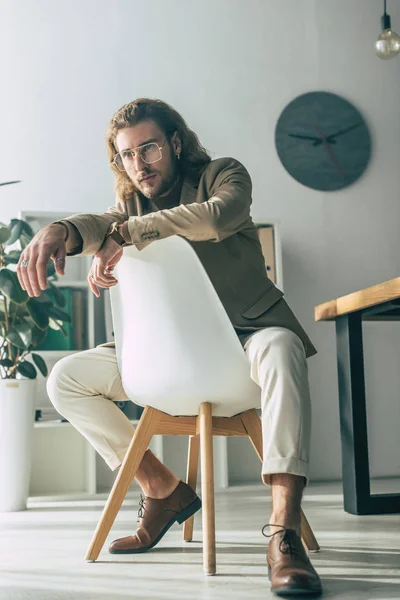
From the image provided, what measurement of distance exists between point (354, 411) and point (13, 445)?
1.37 meters

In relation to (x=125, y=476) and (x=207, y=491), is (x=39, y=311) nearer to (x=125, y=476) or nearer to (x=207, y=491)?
(x=125, y=476)

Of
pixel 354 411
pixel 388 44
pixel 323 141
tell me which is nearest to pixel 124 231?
pixel 354 411

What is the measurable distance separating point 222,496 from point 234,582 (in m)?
1.69

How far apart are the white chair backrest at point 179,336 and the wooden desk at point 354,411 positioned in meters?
0.87

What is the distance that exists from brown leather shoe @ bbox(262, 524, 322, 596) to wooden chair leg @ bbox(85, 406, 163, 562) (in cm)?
41

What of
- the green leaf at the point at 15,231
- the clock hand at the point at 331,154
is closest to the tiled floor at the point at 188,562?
the green leaf at the point at 15,231

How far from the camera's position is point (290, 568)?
1.26 meters

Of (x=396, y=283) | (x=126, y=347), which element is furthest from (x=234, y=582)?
(x=396, y=283)

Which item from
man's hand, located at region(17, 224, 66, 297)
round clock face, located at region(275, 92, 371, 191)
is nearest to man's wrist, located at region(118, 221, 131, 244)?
man's hand, located at region(17, 224, 66, 297)

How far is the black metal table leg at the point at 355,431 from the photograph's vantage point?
91.7 inches

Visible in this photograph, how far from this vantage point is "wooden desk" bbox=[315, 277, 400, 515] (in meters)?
2.33

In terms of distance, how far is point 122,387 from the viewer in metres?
1.74

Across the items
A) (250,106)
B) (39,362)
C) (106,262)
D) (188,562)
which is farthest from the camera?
(250,106)

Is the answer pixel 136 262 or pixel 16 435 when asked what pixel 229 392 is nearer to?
pixel 136 262
